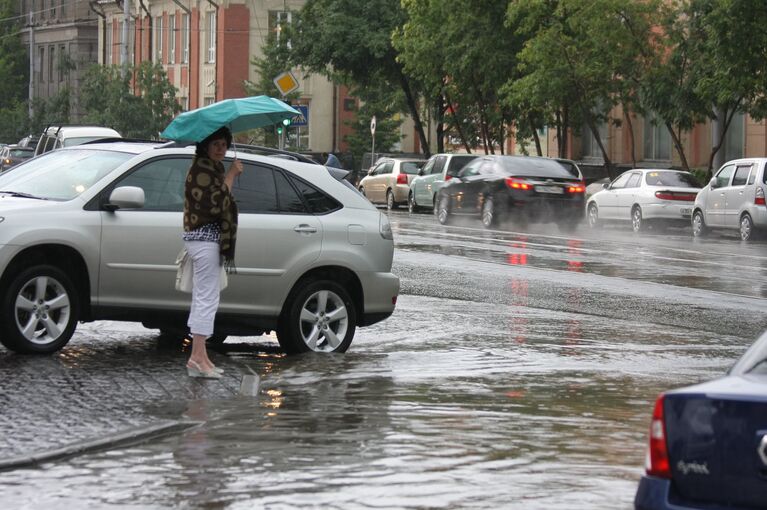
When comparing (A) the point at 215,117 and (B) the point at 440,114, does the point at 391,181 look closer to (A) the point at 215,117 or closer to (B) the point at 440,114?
(B) the point at 440,114

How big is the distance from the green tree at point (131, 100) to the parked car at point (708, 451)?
195 ft

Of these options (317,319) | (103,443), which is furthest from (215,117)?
(103,443)

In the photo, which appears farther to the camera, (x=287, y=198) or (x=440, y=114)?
(x=440, y=114)

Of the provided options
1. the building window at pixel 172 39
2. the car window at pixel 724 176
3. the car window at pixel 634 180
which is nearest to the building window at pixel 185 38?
A: the building window at pixel 172 39

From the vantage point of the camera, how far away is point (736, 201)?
1264 inches

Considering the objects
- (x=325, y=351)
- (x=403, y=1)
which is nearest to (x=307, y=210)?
(x=325, y=351)

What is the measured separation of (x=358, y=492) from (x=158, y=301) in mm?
5002

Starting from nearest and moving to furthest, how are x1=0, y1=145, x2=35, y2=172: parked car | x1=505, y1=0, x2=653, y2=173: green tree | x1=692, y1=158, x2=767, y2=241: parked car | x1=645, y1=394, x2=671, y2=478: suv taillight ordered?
x1=645, y1=394, x2=671, y2=478: suv taillight → x1=692, y1=158, x2=767, y2=241: parked car → x1=505, y1=0, x2=653, y2=173: green tree → x1=0, y1=145, x2=35, y2=172: parked car

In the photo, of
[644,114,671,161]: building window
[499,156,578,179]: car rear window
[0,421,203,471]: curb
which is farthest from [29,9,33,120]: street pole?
[0,421,203,471]: curb

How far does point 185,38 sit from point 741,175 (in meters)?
50.5

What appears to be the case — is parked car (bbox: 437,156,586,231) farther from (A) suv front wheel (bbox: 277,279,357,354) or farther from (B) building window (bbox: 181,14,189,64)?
(B) building window (bbox: 181,14,189,64)

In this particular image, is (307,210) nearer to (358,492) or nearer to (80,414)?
(80,414)

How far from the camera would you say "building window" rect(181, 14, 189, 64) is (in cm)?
7871

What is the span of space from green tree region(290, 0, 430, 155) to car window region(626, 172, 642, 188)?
19221 mm
